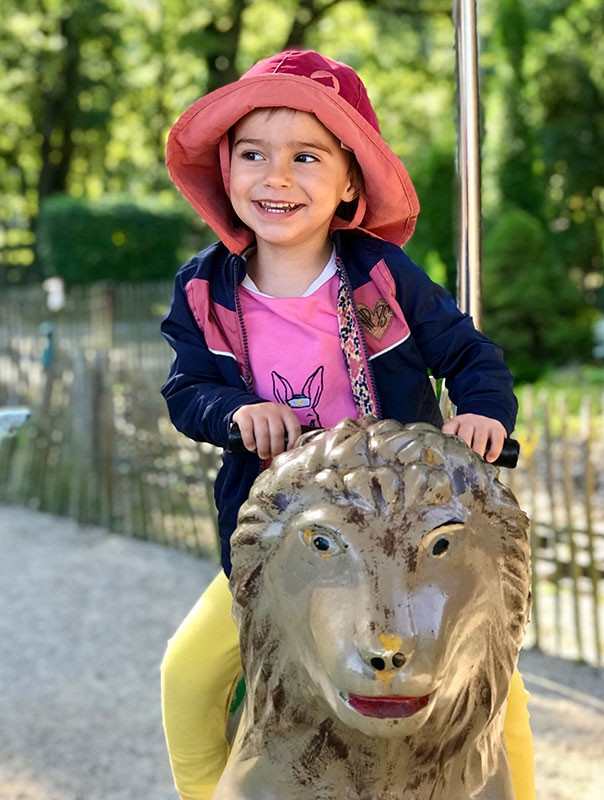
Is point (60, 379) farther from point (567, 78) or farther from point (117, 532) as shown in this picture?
point (567, 78)

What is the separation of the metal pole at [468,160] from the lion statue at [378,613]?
73 centimetres

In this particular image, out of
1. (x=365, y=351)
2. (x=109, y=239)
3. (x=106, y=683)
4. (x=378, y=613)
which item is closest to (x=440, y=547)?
(x=378, y=613)

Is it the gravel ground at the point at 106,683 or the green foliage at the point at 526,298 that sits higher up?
the green foliage at the point at 526,298

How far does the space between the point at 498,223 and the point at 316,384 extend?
37.3 ft

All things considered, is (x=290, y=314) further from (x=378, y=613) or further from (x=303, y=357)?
(x=378, y=613)

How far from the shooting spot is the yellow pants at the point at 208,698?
1.76 metres

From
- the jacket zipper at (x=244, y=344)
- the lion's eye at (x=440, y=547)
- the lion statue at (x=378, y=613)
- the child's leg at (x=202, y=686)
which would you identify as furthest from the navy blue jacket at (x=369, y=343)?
the lion's eye at (x=440, y=547)

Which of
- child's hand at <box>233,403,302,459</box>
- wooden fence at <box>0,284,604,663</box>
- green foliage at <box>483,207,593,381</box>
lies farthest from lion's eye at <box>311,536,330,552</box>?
green foliage at <box>483,207,593,381</box>

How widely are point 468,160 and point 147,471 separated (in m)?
4.90

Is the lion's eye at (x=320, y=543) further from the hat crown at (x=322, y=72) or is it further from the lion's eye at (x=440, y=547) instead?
the hat crown at (x=322, y=72)

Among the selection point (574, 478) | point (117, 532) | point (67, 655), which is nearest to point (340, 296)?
point (67, 655)

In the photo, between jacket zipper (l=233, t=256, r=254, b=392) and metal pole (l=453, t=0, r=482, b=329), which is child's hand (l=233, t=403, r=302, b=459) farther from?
metal pole (l=453, t=0, r=482, b=329)

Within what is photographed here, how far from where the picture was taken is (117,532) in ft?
22.3

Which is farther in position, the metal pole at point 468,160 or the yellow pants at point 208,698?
the metal pole at point 468,160
